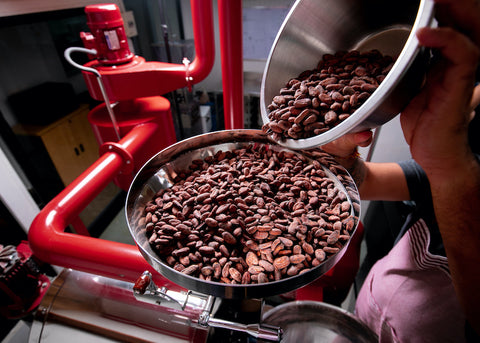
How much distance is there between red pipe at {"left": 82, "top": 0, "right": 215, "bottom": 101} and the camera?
1007mm

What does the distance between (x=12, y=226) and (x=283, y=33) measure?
1.64m

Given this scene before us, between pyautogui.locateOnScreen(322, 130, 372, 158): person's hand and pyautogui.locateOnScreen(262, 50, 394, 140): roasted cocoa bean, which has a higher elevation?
pyautogui.locateOnScreen(262, 50, 394, 140): roasted cocoa bean

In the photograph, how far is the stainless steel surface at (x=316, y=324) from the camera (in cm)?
75

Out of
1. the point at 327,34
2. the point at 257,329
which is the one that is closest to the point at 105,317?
the point at 257,329

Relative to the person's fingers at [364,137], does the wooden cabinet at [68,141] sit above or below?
below

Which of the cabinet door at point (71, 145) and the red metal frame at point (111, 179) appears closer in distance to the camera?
the red metal frame at point (111, 179)

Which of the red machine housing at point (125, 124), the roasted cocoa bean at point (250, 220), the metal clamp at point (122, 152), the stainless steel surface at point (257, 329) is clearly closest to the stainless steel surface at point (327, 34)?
the roasted cocoa bean at point (250, 220)

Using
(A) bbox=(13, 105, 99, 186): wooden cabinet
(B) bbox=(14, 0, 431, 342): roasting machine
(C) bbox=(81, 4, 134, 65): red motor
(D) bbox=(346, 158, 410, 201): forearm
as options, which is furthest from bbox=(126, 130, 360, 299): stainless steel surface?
(A) bbox=(13, 105, 99, 186): wooden cabinet

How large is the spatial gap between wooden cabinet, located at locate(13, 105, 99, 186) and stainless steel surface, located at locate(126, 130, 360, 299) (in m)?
1.39

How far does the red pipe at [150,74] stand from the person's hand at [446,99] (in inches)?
30.4

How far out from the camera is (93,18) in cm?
97

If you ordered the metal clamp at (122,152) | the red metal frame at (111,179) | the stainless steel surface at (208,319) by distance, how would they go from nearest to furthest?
the stainless steel surface at (208,319), the red metal frame at (111,179), the metal clamp at (122,152)

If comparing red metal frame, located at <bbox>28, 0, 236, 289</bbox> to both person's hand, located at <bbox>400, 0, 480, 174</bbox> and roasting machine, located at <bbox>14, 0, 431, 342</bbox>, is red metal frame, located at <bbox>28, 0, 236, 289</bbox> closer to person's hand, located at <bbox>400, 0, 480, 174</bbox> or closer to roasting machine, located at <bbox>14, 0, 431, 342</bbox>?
roasting machine, located at <bbox>14, 0, 431, 342</bbox>

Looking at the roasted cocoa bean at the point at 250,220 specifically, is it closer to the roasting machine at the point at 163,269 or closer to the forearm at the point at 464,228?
the roasting machine at the point at 163,269
